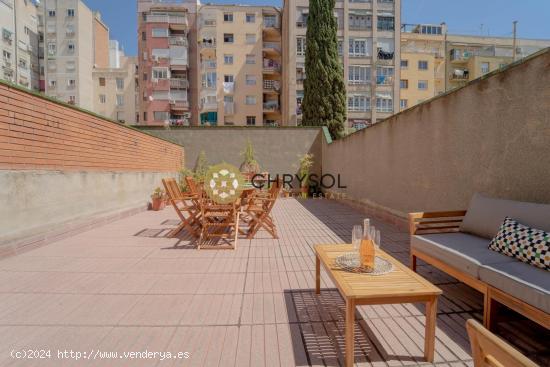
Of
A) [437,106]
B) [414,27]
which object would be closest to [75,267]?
[437,106]

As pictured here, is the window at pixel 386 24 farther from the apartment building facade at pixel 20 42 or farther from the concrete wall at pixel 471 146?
the apartment building facade at pixel 20 42

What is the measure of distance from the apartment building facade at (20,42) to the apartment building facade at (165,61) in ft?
56.0

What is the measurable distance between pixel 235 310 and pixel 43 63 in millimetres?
51436

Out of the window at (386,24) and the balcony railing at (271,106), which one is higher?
the window at (386,24)

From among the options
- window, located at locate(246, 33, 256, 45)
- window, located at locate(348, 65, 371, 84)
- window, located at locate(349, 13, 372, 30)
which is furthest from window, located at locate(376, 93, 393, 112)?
window, located at locate(246, 33, 256, 45)

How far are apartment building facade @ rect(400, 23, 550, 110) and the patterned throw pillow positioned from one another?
34953 millimetres

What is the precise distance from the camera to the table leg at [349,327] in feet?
5.71

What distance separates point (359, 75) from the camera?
28.5 m

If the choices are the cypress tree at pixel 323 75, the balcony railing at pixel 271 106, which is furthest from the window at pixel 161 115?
the cypress tree at pixel 323 75

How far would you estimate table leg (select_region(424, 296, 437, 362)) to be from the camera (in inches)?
72.4

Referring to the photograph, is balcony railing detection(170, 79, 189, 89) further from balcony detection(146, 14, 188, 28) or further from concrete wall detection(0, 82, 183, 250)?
concrete wall detection(0, 82, 183, 250)

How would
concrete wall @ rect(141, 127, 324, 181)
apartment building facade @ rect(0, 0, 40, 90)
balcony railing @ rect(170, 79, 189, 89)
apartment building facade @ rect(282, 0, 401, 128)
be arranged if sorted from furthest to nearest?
apartment building facade @ rect(0, 0, 40, 90) < balcony railing @ rect(170, 79, 189, 89) < apartment building facade @ rect(282, 0, 401, 128) < concrete wall @ rect(141, 127, 324, 181)

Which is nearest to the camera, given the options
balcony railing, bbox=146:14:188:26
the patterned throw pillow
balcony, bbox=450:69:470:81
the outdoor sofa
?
the outdoor sofa

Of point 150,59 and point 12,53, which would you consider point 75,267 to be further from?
point 12,53
